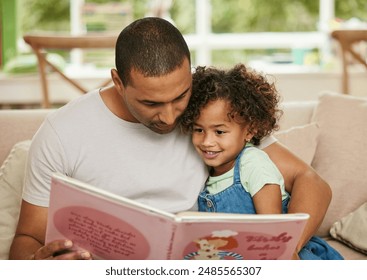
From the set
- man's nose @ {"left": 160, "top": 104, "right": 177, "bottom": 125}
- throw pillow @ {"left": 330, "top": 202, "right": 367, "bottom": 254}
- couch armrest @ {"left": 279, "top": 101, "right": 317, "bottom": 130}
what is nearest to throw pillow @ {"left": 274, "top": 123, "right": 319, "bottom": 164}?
couch armrest @ {"left": 279, "top": 101, "right": 317, "bottom": 130}

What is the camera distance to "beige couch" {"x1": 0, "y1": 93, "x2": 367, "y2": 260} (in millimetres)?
2041

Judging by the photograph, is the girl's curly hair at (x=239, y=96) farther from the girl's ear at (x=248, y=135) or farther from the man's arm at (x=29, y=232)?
the man's arm at (x=29, y=232)

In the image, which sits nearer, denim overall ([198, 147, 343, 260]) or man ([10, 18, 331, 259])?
man ([10, 18, 331, 259])

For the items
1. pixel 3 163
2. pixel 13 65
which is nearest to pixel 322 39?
pixel 13 65

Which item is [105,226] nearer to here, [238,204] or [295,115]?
[238,204]

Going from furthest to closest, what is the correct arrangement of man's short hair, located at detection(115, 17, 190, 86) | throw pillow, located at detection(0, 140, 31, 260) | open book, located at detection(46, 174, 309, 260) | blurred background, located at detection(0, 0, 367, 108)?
1. blurred background, located at detection(0, 0, 367, 108)
2. throw pillow, located at detection(0, 140, 31, 260)
3. man's short hair, located at detection(115, 17, 190, 86)
4. open book, located at detection(46, 174, 309, 260)

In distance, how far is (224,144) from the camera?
1.76 m

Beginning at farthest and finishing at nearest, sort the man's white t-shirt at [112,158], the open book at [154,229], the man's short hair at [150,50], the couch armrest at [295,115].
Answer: the couch armrest at [295,115]
the man's white t-shirt at [112,158]
the man's short hair at [150,50]
the open book at [154,229]

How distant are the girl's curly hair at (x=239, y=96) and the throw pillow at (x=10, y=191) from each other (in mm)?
581

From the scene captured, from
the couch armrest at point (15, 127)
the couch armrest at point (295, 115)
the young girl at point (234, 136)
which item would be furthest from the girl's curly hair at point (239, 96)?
the couch armrest at point (15, 127)

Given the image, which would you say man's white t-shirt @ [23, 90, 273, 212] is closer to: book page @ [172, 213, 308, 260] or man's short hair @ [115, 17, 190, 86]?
man's short hair @ [115, 17, 190, 86]

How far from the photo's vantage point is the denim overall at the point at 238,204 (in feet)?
5.76

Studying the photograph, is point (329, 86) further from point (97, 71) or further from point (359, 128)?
point (359, 128)

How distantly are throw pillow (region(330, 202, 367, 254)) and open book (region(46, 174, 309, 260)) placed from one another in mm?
608
